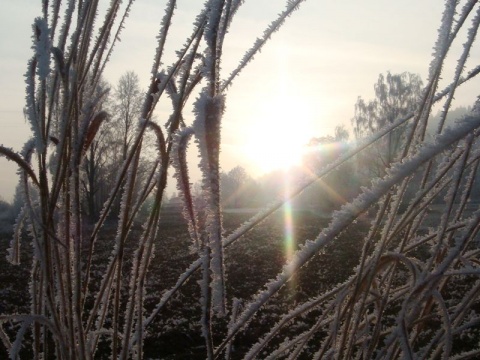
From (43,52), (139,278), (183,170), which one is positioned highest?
(43,52)

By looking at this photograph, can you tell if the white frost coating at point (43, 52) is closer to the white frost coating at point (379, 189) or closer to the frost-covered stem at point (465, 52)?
the white frost coating at point (379, 189)

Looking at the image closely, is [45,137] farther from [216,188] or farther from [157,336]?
[157,336]

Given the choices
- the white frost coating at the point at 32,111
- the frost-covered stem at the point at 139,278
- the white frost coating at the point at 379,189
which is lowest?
the frost-covered stem at the point at 139,278

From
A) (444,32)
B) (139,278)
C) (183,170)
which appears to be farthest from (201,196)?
(444,32)

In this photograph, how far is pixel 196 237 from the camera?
0.54m

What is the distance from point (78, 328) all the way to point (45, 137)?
23 cm

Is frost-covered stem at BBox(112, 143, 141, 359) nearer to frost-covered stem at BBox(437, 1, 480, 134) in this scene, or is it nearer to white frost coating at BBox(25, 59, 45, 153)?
white frost coating at BBox(25, 59, 45, 153)

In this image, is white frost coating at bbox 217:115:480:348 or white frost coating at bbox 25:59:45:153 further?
white frost coating at bbox 25:59:45:153

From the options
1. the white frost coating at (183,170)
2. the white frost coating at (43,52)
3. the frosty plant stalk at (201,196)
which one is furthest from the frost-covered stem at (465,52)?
the white frost coating at (43,52)

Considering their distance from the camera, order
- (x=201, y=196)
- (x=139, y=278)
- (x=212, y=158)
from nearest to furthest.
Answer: (x=212, y=158) < (x=201, y=196) < (x=139, y=278)

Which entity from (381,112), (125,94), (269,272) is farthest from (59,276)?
(381,112)

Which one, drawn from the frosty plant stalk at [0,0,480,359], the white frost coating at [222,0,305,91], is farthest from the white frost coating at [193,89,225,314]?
the white frost coating at [222,0,305,91]

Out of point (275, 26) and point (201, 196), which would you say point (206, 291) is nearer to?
point (201, 196)

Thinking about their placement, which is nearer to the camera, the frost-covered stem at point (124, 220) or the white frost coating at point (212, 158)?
the white frost coating at point (212, 158)
